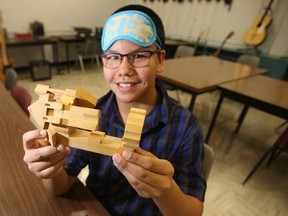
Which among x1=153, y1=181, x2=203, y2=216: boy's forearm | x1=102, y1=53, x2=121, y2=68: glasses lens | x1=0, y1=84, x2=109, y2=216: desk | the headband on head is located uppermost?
the headband on head

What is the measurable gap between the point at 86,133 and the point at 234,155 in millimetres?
2462

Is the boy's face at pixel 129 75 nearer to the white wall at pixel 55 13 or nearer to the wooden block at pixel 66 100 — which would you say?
the wooden block at pixel 66 100

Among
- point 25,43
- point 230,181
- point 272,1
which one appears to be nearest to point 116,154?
point 230,181

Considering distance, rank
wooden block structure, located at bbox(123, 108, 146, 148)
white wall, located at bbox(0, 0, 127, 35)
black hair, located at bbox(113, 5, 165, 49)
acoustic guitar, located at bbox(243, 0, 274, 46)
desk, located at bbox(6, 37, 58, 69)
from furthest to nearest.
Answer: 1. white wall, located at bbox(0, 0, 127, 35)
2. acoustic guitar, located at bbox(243, 0, 274, 46)
3. desk, located at bbox(6, 37, 58, 69)
4. black hair, located at bbox(113, 5, 165, 49)
5. wooden block structure, located at bbox(123, 108, 146, 148)

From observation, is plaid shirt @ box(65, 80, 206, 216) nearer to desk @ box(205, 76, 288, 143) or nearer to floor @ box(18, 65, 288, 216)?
floor @ box(18, 65, 288, 216)

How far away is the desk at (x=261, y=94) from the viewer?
6.43 feet

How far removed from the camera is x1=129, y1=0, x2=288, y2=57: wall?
4.02m

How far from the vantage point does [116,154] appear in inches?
20.1

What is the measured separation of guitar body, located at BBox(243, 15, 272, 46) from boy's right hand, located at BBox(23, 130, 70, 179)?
4711 mm

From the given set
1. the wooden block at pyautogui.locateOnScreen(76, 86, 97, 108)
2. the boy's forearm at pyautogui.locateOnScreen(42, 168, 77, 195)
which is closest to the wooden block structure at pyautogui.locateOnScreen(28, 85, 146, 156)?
the wooden block at pyautogui.locateOnScreen(76, 86, 97, 108)

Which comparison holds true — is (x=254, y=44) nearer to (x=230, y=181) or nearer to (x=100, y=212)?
(x=230, y=181)

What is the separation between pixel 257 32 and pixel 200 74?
8.64ft

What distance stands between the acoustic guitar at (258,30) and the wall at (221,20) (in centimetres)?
12

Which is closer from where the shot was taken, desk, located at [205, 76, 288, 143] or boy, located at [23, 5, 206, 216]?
boy, located at [23, 5, 206, 216]
